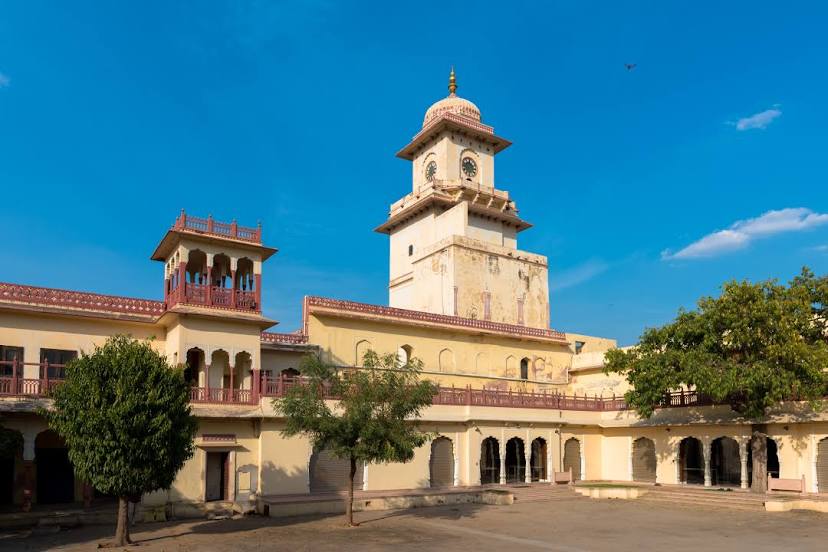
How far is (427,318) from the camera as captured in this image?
34.8 meters

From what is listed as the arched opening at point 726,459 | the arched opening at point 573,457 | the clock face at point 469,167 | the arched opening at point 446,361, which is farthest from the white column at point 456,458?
the clock face at point 469,167

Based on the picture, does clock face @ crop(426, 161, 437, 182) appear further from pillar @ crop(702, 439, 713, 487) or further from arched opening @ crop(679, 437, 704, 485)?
pillar @ crop(702, 439, 713, 487)

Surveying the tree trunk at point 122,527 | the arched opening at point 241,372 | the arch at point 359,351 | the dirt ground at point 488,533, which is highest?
the arch at point 359,351

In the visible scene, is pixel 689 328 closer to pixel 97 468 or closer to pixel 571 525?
pixel 571 525

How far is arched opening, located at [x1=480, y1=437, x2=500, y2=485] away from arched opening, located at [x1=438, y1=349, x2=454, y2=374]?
462 centimetres

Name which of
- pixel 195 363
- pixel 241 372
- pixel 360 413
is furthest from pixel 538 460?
pixel 195 363

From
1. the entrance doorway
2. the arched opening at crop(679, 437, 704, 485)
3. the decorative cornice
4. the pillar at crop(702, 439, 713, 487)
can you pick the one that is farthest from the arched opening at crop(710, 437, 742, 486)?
the entrance doorway

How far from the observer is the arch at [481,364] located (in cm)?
3647

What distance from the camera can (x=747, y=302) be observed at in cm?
2586

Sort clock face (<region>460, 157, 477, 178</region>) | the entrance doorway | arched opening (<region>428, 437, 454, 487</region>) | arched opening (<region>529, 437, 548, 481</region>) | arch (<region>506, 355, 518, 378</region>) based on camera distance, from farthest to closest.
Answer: clock face (<region>460, 157, 477, 178</region>), arch (<region>506, 355, 518, 378</region>), arched opening (<region>529, 437, 548, 481</region>), arched opening (<region>428, 437, 454, 487</region>), the entrance doorway

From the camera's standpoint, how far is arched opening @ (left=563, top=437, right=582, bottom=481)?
110 ft

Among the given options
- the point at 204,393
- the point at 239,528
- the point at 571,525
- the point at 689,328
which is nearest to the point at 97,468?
the point at 239,528

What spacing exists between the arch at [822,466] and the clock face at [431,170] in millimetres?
26218

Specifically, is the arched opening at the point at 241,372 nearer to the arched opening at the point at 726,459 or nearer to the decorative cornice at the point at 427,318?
the decorative cornice at the point at 427,318
